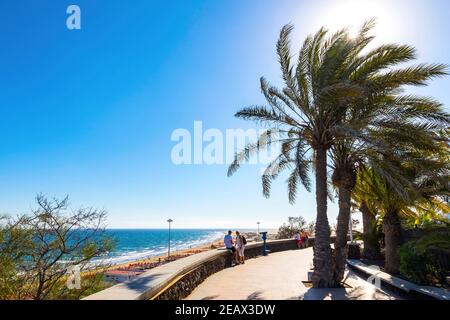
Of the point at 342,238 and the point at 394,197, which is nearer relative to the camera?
the point at 342,238

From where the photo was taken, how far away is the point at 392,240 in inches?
515

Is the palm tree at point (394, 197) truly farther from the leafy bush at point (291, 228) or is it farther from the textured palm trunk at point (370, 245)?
the leafy bush at point (291, 228)

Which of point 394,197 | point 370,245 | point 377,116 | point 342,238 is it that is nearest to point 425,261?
point 342,238

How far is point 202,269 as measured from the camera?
1150cm

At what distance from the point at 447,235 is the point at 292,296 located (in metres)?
4.92

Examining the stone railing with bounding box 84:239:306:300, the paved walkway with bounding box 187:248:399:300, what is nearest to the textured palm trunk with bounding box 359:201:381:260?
the paved walkway with bounding box 187:248:399:300

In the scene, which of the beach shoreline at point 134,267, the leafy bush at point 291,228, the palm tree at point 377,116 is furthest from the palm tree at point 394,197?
the leafy bush at point 291,228

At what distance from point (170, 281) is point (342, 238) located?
607 cm

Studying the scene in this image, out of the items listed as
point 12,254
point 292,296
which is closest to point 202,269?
point 292,296

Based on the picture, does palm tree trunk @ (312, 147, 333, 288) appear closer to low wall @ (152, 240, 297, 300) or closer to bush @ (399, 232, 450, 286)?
bush @ (399, 232, 450, 286)

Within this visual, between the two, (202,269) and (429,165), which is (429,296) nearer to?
(429,165)

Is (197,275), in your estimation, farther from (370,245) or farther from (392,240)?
(370,245)

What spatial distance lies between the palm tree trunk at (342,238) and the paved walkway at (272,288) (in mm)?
536

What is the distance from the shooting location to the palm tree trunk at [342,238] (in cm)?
1077
